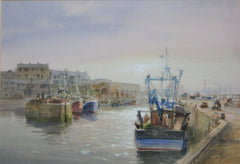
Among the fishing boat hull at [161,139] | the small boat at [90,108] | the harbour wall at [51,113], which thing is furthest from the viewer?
the small boat at [90,108]

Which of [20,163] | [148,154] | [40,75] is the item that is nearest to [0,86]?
[40,75]

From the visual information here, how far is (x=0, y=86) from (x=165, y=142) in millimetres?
12712

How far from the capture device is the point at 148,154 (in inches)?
290

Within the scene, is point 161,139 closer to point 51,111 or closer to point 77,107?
point 51,111

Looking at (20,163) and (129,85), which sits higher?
(129,85)

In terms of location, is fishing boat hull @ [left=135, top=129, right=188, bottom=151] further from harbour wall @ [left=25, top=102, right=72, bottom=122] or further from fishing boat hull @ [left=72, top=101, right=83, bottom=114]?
fishing boat hull @ [left=72, top=101, right=83, bottom=114]

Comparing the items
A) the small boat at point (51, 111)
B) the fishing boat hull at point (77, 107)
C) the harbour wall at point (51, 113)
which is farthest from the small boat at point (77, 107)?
the harbour wall at point (51, 113)

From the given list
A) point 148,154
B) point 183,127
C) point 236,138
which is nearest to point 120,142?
point 148,154

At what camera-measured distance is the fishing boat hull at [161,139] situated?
24.0 feet

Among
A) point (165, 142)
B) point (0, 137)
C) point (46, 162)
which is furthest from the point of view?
point (0, 137)

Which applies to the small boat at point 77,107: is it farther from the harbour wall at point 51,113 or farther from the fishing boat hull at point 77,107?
the harbour wall at point 51,113

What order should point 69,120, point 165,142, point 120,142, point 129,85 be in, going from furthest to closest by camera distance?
1. point 69,120
2. point 120,142
3. point 129,85
4. point 165,142

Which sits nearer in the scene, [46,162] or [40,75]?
[46,162]

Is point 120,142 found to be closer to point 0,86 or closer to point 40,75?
point 40,75
